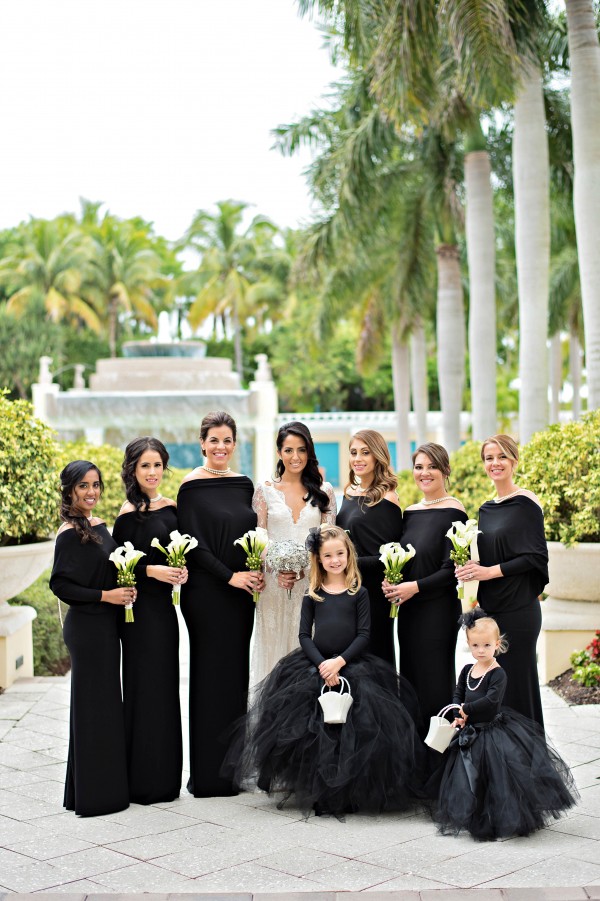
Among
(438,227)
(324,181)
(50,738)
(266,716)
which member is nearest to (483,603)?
(266,716)

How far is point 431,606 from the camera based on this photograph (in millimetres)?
6059

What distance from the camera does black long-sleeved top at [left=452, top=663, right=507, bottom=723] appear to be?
546 cm

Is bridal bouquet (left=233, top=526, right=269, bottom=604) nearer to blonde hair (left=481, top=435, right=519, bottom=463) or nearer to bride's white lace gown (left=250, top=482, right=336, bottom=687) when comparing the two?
bride's white lace gown (left=250, top=482, right=336, bottom=687)

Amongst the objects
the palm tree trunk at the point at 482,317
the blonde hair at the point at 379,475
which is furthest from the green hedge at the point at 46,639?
the palm tree trunk at the point at 482,317

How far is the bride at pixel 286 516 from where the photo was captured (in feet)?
20.5

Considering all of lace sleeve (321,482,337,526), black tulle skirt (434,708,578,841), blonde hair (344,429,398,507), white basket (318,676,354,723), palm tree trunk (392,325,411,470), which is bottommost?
black tulle skirt (434,708,578,841)

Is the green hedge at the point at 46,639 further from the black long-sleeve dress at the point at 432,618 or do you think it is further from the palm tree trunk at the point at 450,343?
the palm tree trunk at the point at 450,343

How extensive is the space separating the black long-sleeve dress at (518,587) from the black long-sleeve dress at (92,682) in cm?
212

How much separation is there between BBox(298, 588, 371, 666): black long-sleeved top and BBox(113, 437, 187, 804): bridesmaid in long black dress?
731 mm

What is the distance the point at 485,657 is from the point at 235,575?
4.73 ft

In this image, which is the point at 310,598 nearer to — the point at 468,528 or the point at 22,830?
the point at 468,528

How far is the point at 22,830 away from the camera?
5.44 metres

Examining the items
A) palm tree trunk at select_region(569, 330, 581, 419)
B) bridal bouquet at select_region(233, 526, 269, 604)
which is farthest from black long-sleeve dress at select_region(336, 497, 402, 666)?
palm tree trunk at select_region(569, 330, 581, 419)

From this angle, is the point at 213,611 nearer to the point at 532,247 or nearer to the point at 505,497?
the point at 505,497
